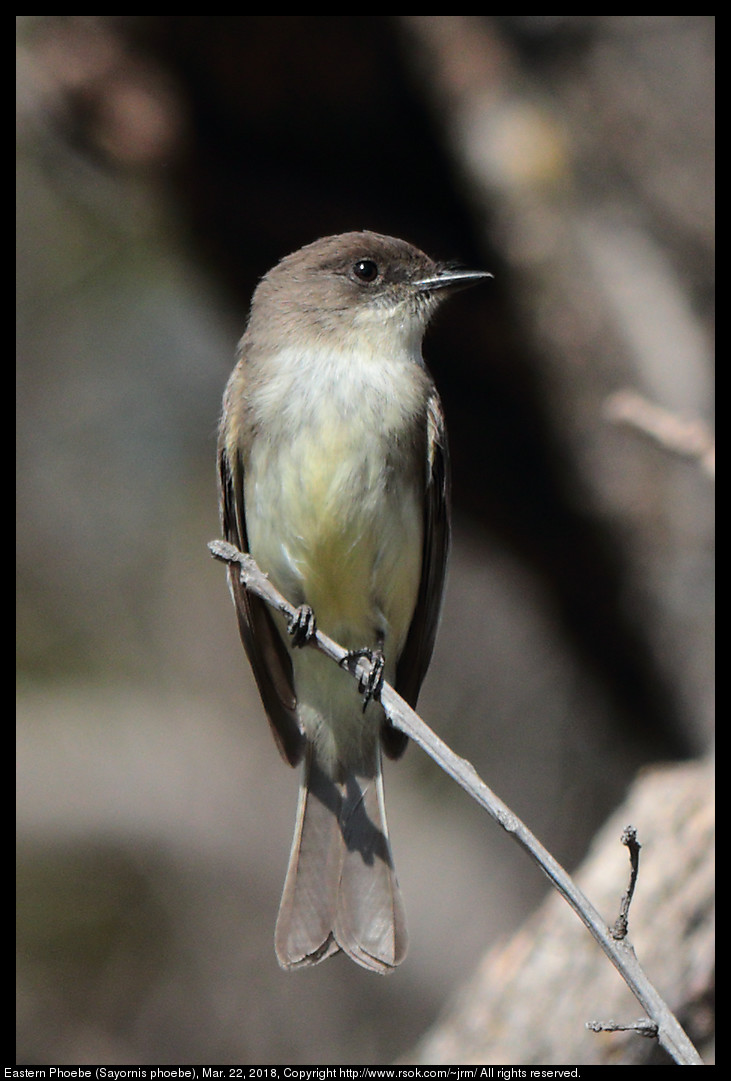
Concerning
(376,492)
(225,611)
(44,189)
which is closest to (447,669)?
(225,611)

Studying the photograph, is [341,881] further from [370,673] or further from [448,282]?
[448,282]

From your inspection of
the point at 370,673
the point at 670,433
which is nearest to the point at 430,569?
the point at 370,673

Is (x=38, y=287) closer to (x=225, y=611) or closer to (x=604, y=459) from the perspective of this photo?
(x=225, y=611)

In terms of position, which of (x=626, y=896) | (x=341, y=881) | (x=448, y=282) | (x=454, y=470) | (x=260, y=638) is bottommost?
(x=626, y=896)

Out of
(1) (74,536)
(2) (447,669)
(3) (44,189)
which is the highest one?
(3) (44,189)

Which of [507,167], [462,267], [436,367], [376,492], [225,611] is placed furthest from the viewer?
[225,611]

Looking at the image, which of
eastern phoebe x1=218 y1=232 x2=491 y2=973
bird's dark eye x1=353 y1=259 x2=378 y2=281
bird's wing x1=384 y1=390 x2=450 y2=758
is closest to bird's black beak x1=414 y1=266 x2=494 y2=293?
eastern phoebe x1=218 y1=232 x2=491 y2=973

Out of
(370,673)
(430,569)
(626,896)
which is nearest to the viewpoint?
(626,896)

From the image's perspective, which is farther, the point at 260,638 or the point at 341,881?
the point at 260,638
